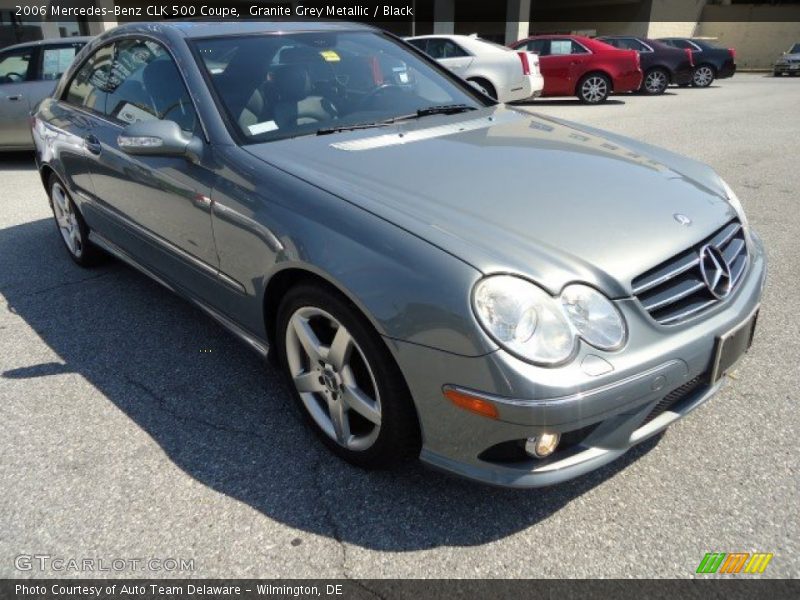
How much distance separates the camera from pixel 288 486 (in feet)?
7.70

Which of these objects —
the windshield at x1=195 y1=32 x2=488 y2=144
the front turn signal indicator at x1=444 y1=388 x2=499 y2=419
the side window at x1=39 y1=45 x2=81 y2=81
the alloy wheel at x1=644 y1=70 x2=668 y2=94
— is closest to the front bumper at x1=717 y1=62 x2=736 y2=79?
the alloy wheel at x1=644 y1=70 x2=668 y2=94

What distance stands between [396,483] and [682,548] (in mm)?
984

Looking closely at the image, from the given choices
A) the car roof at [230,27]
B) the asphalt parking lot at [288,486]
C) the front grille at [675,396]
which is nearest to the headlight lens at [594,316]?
the front grille at [675,396]

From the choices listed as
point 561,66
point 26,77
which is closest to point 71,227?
point 26,77

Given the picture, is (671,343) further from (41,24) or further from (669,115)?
(41,24)

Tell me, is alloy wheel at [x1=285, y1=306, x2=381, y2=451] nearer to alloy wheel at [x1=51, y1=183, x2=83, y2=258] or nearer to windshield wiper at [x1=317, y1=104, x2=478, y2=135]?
windshield wiper at [x1=317, y1=104, x2=478, y2=135]

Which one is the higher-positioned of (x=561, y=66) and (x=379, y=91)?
(x=379, y=91)

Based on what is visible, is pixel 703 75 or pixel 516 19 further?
pixel 516 19

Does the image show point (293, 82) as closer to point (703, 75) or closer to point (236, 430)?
point (236, 430)

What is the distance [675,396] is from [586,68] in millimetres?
13971

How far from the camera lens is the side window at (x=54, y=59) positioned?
8172mm

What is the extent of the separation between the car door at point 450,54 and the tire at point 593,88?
12.6ft

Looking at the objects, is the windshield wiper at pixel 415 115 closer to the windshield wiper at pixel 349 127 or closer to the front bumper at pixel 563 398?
the windshield wiper at pixel 349 127

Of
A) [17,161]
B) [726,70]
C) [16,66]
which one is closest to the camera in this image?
[16,66]
